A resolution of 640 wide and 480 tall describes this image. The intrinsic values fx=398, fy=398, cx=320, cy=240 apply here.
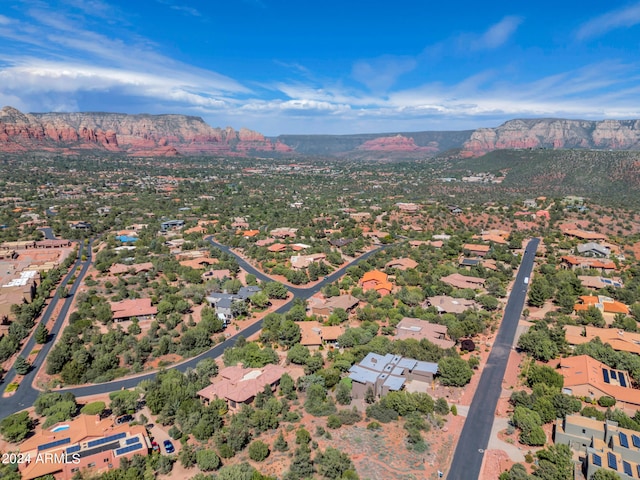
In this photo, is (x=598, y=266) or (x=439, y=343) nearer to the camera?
(x=439, y=343)

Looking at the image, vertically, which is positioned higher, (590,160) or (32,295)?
(590,160)

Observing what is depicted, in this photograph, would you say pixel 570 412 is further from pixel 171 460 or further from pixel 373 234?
→ pixel 373 234

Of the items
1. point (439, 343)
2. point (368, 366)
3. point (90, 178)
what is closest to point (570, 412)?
point (439, 343)

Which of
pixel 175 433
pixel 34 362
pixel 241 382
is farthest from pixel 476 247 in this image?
pixel 34 362

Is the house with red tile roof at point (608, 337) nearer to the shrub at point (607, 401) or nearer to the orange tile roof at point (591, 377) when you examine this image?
the orange tile roof at point (591, 377)

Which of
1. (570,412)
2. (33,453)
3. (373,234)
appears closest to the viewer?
(33,453)

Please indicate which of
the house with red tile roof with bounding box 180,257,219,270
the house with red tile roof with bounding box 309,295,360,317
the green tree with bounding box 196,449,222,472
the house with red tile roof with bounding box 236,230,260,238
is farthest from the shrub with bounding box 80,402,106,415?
the house with red tile roof with bounding box 236,230,260,238

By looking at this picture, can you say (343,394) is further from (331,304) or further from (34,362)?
(34,362)

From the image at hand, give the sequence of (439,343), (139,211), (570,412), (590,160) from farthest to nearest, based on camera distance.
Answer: (590,160), (139,211), (439,343), (570,412)
